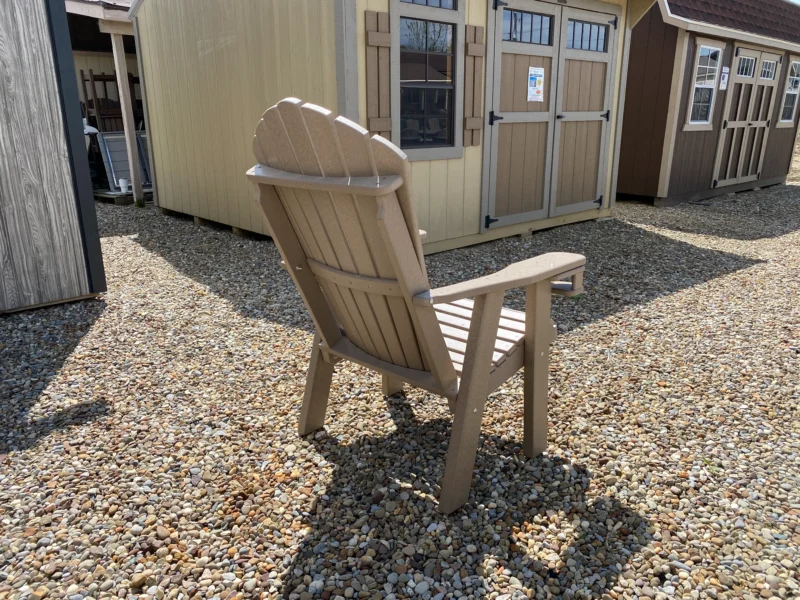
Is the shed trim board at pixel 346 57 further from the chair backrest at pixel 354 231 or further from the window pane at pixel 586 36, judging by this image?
the chair backrest at pixel 354 231

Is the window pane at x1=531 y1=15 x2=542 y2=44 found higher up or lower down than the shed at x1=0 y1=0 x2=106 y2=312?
higher up

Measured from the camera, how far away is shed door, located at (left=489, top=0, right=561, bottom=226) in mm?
5297

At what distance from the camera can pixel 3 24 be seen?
3350mm

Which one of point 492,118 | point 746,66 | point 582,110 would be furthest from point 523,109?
point 746,66

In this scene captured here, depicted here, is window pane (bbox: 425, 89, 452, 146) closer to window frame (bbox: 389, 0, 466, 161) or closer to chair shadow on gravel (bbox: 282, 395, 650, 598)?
window frame (bbox: 389, 0, 466, 161)

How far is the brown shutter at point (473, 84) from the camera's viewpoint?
4.94m

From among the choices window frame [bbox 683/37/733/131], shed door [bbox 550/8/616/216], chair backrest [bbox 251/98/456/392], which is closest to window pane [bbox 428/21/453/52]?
shed door [bbox 550/8/616/216]

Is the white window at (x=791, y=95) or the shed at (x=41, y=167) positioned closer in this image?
the shed at (x=41, y=167)

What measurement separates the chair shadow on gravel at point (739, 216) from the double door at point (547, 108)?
1383 millimetres

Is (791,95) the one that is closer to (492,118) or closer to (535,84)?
(535,84)

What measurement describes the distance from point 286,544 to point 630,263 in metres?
4.11

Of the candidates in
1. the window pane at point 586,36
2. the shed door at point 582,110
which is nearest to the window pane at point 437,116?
the shed door at point 582,110

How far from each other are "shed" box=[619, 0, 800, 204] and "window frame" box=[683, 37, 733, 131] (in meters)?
0.01

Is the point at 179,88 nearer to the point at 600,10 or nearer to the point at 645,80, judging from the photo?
the point at 600,10
